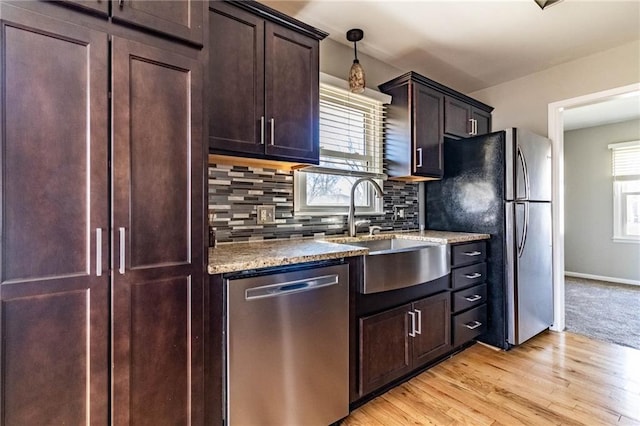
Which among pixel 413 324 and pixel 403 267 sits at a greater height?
pixel 403 267

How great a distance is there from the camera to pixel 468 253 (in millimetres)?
2486

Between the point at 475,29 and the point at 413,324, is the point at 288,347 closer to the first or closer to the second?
the point at 413,324

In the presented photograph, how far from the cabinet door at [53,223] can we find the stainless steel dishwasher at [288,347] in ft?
1.53

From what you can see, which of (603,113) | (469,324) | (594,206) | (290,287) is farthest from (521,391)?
(594,206)

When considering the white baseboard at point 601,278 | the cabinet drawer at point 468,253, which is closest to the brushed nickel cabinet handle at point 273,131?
the cabinet drawer at point 468,253

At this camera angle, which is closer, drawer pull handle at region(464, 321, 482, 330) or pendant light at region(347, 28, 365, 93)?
pendant light at region(347, 28, 365, 93)

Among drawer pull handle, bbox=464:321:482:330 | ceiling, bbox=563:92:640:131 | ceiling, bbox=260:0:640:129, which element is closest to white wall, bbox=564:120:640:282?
ceiling, bbox=563:92:640:131

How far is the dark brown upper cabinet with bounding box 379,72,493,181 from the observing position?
2623mm

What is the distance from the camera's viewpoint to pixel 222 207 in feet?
6.17

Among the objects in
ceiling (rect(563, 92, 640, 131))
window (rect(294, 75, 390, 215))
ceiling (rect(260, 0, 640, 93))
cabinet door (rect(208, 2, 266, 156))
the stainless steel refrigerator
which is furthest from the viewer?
ceiling (rect(563, 92, 640, 131))

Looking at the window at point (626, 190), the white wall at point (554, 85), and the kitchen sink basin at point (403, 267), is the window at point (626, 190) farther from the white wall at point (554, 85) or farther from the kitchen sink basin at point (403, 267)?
the kitchen sink basin at point (403, 267)

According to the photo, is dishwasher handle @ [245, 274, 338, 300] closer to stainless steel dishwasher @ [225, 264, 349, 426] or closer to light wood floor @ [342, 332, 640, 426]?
stainless steel dishwasher @ [225, 264, 349, 426]

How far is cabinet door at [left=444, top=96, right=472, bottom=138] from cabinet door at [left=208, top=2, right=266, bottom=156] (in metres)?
1.92

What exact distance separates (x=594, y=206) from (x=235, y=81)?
19.6 feet
